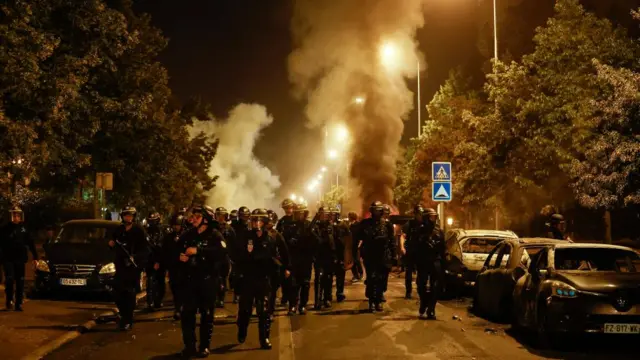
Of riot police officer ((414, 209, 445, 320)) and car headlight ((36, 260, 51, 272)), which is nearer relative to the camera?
riot police officer ((414, 209, 445, 320))

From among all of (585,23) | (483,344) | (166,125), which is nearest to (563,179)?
(585,23)

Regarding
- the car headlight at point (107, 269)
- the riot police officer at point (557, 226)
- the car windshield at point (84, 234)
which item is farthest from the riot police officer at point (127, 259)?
the riot police officer at point (557, 226)

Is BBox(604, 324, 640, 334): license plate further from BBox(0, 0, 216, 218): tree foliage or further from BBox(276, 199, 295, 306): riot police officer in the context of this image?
BBox(0, 0, 216, 218): tree foliage

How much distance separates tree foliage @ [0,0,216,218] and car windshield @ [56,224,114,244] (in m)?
1.58

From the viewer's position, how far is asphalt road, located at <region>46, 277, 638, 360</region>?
10250mm

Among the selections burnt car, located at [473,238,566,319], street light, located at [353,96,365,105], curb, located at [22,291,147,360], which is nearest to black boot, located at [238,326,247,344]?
curb, located at [22,291,147,360]

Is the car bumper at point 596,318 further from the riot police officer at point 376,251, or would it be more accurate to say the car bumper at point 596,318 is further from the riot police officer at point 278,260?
the riot police officer at point 376,251

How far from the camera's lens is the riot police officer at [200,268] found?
31.9 feet

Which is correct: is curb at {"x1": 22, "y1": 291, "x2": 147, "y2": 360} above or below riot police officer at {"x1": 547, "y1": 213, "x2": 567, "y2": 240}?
below

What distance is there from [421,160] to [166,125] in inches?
773

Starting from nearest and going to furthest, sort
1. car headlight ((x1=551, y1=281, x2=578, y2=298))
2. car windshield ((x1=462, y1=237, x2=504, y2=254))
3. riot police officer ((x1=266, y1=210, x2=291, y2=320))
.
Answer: car headlight ((x1=551, y1=281, x2=578, y2=298)), riot police officer ((x1=266, y1=210, x2=291, y2=320)), car windshield ((x1=462, y1=237, x2=504, y2=254))

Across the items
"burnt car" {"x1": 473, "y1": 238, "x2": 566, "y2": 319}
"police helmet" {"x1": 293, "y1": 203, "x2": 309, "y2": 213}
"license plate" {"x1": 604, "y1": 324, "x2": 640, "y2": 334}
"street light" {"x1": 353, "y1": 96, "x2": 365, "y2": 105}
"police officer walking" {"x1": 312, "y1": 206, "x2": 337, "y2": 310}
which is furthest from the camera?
"street light" {"x1": 353, "y1": 96, "x2": 365, "y2": 105}

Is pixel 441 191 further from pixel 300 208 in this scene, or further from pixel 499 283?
pixel 499 283

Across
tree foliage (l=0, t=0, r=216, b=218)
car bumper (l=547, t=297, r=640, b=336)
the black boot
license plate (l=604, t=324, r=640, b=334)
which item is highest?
tree foliage (l=0, t=0, r=216, b=218)
